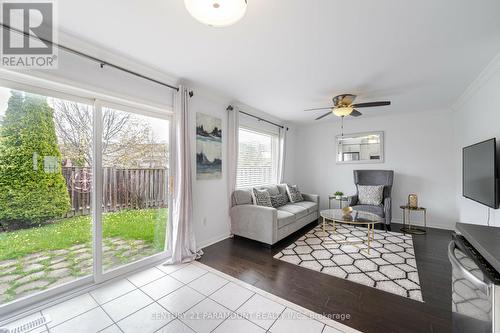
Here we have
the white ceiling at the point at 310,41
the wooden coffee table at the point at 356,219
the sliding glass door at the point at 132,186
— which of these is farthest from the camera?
the wooden coffee table at the point at 356,219

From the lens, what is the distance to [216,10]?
123 centimetres

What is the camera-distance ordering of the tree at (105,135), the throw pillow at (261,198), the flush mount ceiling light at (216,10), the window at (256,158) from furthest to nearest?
the window at (256,158), the throw pillow at (261,198), the tree at (105,135), the flush mount ceiling light at (216,10)

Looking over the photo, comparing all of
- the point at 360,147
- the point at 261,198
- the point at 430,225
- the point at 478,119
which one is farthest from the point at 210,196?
the point at 430,225

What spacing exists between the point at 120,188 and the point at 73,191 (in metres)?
0.44

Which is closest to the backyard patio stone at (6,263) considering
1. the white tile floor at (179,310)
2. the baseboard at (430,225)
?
the white tile floor at (179,310)

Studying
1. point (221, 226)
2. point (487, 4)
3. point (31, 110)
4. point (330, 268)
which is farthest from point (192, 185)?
point (487, 4)

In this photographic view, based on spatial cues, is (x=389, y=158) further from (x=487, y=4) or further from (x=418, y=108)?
(x=487, y=4)

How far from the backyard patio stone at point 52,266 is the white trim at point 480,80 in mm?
4799

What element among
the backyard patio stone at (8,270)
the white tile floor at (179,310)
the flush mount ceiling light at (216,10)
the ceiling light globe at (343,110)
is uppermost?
the flush mount ceiling light at (216,10)

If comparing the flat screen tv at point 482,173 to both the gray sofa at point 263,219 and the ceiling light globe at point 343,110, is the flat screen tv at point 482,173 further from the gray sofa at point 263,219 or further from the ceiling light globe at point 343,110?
the gray sofa at point 263,219

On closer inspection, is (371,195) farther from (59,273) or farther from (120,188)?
(59,273)

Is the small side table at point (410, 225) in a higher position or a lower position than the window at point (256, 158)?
lower

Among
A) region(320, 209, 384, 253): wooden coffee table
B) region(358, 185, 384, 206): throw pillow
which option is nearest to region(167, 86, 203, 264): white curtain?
region(320, 209, 384, 253): wooden coffee table

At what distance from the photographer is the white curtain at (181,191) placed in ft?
9.09
